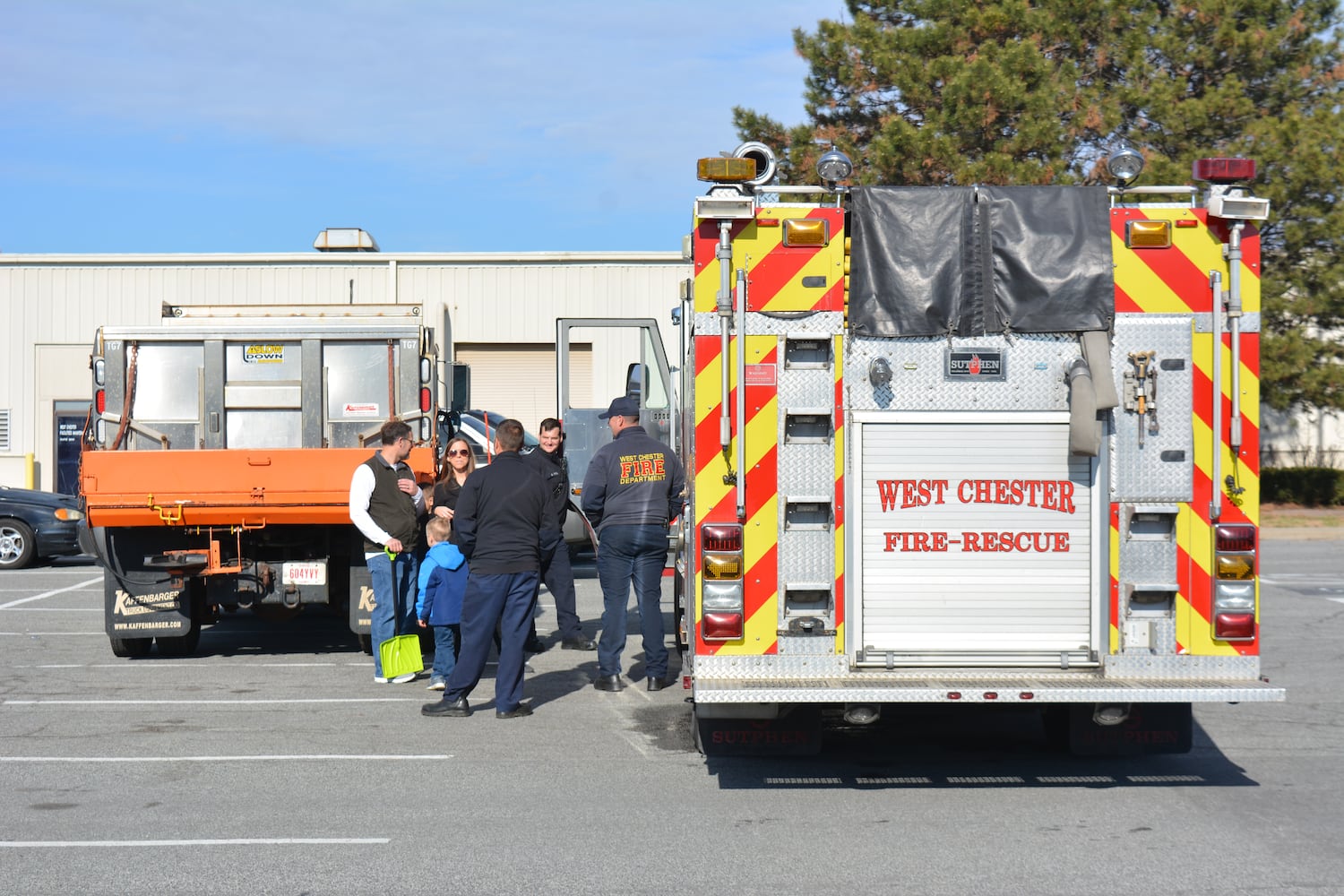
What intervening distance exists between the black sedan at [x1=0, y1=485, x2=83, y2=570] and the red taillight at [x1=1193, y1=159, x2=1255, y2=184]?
50.0 feet

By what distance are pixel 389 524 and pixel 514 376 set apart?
19.6 metres

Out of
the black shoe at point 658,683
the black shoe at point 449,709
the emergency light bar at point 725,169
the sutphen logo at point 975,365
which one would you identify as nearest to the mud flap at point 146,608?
the black shoe at point 449,709

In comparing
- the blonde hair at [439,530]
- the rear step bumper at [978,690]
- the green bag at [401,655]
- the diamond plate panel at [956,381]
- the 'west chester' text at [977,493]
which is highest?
the diamond plate panel at [956,381]

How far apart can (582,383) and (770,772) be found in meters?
20.9

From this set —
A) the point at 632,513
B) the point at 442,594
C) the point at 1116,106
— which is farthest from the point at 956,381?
the point at 1116,106

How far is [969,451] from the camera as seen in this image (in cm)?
640

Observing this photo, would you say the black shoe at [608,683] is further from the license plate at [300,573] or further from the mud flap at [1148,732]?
the mud flap at [1148,732]

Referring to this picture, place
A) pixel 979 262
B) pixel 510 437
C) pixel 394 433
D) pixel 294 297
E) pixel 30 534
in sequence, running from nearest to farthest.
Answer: pixel 979 262
pixel 510 437
pixel 394 433
pixel 30 534
pixel 294 297

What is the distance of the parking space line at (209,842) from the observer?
5.77m

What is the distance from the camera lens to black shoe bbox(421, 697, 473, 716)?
8.52m

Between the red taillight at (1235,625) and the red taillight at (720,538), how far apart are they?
7.29ft

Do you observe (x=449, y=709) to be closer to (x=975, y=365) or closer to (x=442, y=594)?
(x=442, y=594)

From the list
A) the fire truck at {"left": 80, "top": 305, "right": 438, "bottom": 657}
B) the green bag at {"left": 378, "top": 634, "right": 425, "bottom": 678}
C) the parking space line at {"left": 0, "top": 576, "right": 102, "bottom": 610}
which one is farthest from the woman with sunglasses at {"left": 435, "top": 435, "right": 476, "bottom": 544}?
the parking space line at {"left": 0, "top": 576, "right": 102, "bottom": 610}

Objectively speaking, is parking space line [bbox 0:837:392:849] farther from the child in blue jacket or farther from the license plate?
the license plate
